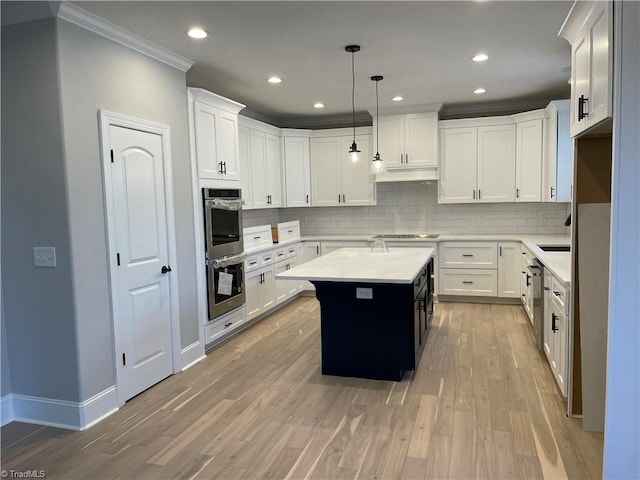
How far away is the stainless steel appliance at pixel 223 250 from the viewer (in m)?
4.17

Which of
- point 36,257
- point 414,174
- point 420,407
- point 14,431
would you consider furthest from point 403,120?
point 14,431

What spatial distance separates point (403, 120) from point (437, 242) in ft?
5.59

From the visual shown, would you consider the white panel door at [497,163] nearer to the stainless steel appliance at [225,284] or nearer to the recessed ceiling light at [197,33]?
the stainless steel appliance at [225,284]

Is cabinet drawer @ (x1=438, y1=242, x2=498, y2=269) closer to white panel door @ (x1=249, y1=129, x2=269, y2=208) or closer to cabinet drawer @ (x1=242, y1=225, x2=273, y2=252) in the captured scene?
cabinet drawer @ (x1=242, y1=225, x2=273, y2=252)

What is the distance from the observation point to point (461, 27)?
322cm

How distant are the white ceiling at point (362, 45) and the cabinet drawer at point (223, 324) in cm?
237

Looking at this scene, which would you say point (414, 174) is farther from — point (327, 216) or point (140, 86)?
point (140, 86)

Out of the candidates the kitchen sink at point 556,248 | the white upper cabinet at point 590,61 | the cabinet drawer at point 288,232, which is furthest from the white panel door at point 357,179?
the white upper cabinet at point 590,61

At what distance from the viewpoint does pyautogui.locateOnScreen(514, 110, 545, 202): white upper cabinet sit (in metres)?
5.56

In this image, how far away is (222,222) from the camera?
4391 millimetres

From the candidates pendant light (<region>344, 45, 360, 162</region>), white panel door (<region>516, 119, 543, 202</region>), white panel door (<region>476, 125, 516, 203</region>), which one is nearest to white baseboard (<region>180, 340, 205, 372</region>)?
pendant light (<region>344, 45, 360, 162</region>)

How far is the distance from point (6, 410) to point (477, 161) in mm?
5570

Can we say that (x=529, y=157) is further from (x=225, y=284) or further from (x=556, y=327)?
(x=225, y=284)

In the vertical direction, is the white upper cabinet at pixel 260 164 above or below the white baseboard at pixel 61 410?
above
